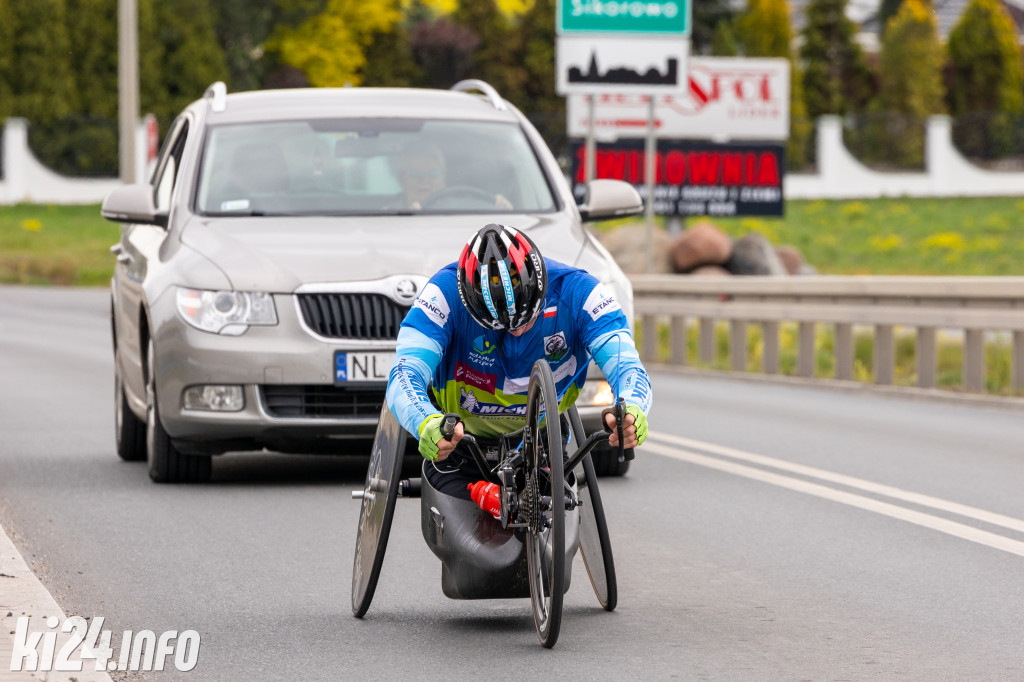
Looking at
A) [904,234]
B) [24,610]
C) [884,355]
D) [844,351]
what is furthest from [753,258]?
[24,610]

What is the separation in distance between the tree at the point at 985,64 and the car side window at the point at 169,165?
70.6 meters

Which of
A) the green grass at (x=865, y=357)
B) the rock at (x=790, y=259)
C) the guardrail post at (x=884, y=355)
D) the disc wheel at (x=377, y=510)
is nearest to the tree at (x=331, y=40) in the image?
the rock at (x=790, y=259)

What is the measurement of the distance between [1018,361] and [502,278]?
9.89 metres

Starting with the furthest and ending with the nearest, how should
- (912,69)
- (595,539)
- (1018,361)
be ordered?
(912,69) → (1018,361) → (595,539)

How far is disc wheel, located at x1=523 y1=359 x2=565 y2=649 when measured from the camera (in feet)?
19.8

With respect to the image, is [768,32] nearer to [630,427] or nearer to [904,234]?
[904,234]

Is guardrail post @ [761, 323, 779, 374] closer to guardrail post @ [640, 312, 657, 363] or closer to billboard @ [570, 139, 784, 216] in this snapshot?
guardrail post @ [640, 312, 657, 363]

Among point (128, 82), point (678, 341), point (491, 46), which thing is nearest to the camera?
point (678, 341)

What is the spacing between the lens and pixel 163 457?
33.6ft

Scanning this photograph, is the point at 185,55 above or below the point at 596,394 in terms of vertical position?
above

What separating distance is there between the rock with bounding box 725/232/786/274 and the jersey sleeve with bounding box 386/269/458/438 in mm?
21912

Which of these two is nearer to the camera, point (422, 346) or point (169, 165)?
point (422, 346)

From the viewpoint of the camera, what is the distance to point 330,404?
9828 mm

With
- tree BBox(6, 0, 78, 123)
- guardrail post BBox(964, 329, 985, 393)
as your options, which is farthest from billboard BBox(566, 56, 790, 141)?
tree BBox(6, 0, 78, 123)
